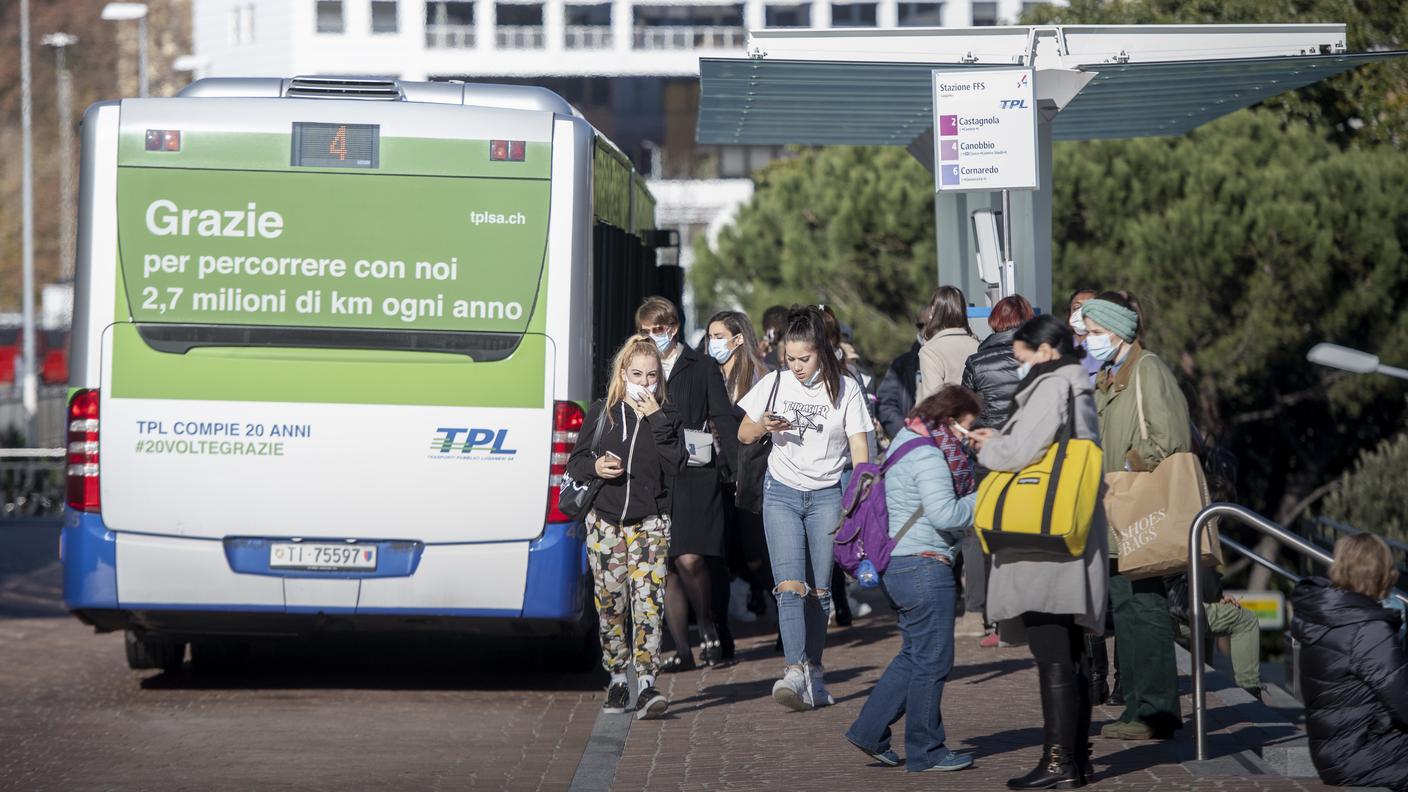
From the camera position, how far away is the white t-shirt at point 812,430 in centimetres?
929

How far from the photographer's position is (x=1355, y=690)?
23.9 feet

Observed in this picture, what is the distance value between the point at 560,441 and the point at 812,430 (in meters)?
1.19

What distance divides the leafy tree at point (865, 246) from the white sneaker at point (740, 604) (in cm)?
1375

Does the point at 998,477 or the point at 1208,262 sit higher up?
the point at 1208,262

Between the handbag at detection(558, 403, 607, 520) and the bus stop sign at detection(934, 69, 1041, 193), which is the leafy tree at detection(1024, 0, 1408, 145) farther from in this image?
the handbag at detection(558, 403, 607, 520)

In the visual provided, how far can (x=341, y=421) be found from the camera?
31.4ft

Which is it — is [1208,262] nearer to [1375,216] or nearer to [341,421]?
[1375,216]

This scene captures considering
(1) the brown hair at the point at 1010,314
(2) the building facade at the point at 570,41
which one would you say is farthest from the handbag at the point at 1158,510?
(2) the building facade at the point at 570,41

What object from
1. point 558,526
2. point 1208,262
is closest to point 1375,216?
point 1208,262

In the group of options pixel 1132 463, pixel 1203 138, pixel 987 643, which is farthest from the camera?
pixel 1203 138

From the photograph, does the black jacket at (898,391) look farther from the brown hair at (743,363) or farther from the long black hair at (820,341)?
the long black hair at (820,341)

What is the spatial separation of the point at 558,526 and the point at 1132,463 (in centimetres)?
280

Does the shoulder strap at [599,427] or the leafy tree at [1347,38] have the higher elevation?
the leafy tree at [1347,38]

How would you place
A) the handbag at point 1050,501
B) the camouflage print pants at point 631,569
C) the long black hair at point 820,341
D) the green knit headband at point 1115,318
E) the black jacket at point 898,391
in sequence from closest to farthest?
the handbag at point 1050,501 → the green knit headband at point 1115,318 → the long black hair at point 820,341 → the camouflage print pants at point 631,569 → the black jacket at point 898,391
